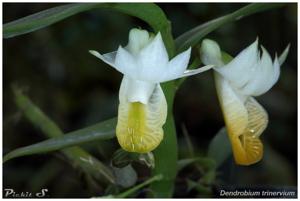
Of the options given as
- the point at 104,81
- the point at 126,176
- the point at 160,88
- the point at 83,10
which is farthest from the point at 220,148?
the point at 104,81

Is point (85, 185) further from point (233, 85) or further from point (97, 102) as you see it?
point (97, 102)

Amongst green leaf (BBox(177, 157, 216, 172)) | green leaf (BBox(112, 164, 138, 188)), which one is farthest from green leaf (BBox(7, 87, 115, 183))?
green leaf (BBox(177, 157, 216, 172))

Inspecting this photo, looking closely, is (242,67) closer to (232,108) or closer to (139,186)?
(232,108)

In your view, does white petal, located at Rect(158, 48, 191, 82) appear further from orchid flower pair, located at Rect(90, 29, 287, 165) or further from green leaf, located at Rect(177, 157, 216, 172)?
green leaf, located at Rect(177, 157, 216, 172)

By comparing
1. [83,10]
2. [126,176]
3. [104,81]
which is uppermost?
[83,10]

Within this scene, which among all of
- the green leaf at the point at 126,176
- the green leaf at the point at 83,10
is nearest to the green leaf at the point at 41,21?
the green leaf at the point at 83,10

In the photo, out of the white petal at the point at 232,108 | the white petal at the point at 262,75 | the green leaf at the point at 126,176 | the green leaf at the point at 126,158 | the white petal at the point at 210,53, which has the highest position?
the white petal at the point at 210,53

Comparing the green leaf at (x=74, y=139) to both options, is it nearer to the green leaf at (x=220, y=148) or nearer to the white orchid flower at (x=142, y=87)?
the white orchid flower at (x=142, y=87)
